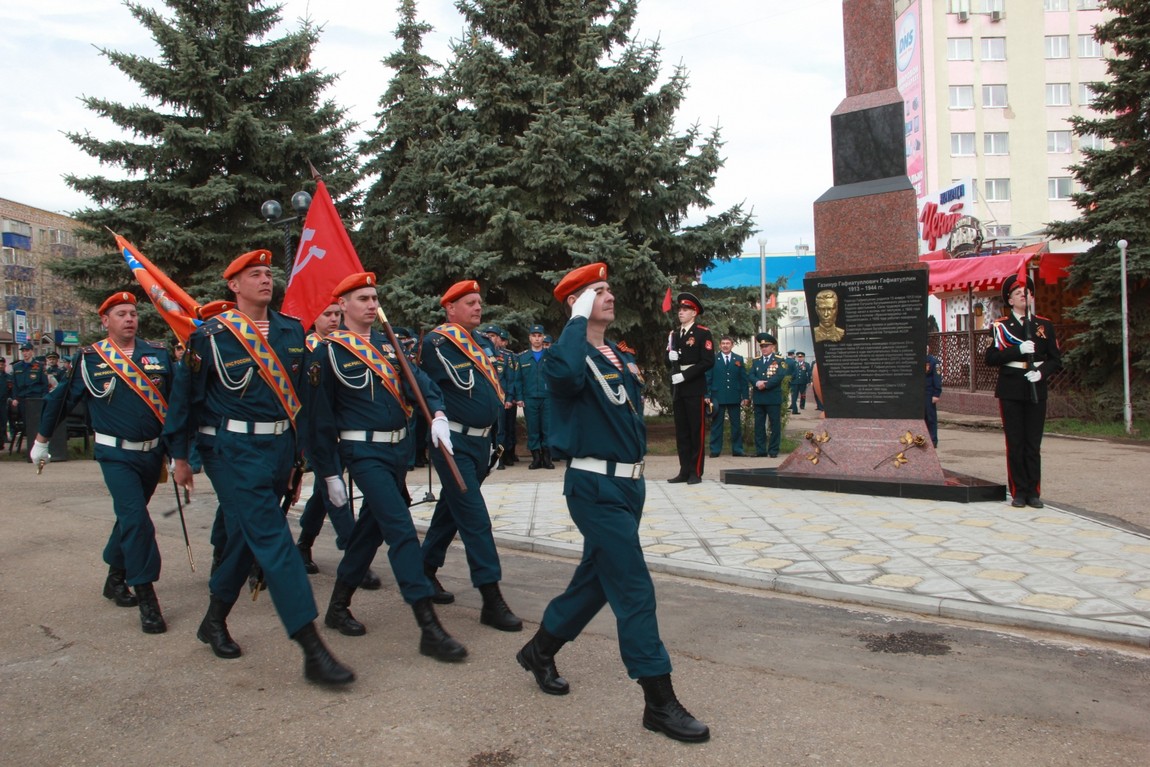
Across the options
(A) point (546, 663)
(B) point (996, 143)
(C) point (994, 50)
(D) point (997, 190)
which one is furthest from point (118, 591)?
(C) point (994, 50)

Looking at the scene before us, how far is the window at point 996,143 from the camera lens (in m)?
50.2

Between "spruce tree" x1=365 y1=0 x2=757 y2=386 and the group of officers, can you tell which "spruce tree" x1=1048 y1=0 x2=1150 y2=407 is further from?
the group of officers

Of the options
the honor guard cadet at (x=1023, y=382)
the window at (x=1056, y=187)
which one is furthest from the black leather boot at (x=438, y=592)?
the window at (x=1056, y=187)

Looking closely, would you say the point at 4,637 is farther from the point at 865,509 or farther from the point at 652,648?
the point at 865,509

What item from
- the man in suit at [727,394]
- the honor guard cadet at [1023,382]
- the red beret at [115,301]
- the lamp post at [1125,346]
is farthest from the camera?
the lamp post at [1125,346]

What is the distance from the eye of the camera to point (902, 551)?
6863 millimetres

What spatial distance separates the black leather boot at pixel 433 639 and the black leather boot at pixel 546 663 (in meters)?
0.57

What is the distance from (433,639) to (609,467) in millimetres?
1501

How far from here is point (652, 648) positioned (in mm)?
3713

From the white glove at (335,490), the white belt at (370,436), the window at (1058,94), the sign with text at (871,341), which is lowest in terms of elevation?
the white glove at (335,490)

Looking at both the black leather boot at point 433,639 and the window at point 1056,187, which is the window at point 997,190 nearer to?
the window at point 1056,187

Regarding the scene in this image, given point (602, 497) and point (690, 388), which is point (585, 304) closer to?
point (602, 497)

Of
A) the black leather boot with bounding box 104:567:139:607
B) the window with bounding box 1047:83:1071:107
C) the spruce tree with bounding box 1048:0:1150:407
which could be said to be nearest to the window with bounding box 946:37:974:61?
the window with bounding box 1047:83:1071:107

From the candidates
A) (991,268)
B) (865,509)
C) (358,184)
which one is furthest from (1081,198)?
(358,184)
